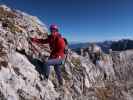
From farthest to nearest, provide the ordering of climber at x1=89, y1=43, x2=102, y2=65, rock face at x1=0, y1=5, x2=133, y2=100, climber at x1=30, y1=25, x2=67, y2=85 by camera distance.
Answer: climber at x1=89, y1=43, x2=102, y2=65
climber at x1=30, y1=25, x2=67, y2=85
rock face at x1=0, y1=5, x2=133, y2=100

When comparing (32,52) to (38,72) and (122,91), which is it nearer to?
(38,72)

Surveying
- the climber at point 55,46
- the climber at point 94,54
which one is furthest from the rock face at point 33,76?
the climber at point 94,54

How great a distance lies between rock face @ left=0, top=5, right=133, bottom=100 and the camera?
23.9 m

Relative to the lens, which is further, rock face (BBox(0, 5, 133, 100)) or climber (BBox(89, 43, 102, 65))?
climber (BBox(89, 43, 102, 65))

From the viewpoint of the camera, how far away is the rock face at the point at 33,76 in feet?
78.4

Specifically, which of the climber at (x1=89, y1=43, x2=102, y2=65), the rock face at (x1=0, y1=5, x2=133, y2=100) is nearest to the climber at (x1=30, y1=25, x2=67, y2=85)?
the rock face at (x1=0, y1=5, x2=133, y2=100)

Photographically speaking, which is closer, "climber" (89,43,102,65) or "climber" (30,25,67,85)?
"climber" (30,25,67,85)

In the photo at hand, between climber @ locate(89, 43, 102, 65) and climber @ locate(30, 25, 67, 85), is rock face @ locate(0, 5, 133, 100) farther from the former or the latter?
climber @ locate(89, 43, 102, 65)

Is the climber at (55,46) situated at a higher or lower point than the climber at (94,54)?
higher

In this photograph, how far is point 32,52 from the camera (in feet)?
96.0

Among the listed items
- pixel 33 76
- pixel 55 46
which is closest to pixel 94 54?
pixel 55 46

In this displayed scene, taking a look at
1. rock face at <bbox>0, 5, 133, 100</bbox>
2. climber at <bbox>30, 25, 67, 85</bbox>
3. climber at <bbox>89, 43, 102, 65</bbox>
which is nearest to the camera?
rock face at <bbox>0, 5, 133, 100</bbox>

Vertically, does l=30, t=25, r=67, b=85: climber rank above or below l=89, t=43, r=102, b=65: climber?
above

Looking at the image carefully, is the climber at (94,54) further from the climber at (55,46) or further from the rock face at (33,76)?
the climber at (55,46)
